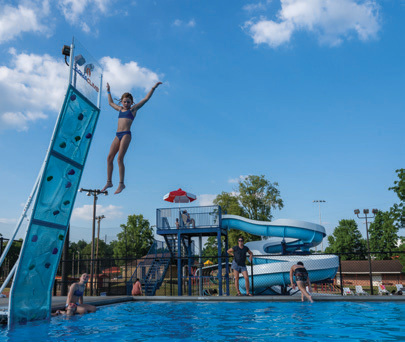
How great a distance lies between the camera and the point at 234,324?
838cm

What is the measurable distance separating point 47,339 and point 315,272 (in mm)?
18146

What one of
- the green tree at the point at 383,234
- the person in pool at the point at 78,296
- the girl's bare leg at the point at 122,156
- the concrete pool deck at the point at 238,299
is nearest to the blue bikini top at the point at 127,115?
the girl's bare leg at the point at 122,156

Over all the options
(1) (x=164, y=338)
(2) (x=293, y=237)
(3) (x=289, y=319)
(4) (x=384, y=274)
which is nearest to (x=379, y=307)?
(3) (x=289, y=319)

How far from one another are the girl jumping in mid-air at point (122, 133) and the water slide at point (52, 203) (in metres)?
1.00

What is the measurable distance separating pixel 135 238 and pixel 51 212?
55880mm

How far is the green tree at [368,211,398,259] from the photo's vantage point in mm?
59156

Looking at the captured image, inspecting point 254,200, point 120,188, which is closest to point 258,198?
point 254,200

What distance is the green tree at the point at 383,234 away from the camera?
59.2 metres

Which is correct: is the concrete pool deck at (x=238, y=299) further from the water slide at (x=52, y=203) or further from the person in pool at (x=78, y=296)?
the water slide at (x=52, y=203)

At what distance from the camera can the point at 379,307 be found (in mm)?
10977

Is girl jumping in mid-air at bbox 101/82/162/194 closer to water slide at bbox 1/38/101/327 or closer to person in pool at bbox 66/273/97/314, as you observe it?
water slide at bbox 1/38/101/327

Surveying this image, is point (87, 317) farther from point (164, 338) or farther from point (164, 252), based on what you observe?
point (164, 252)

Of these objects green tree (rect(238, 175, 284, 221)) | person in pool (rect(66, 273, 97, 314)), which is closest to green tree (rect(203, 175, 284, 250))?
green tree (rect(238, 175, 284, 221))

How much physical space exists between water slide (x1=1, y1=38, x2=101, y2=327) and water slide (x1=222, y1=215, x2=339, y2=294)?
1318cm
